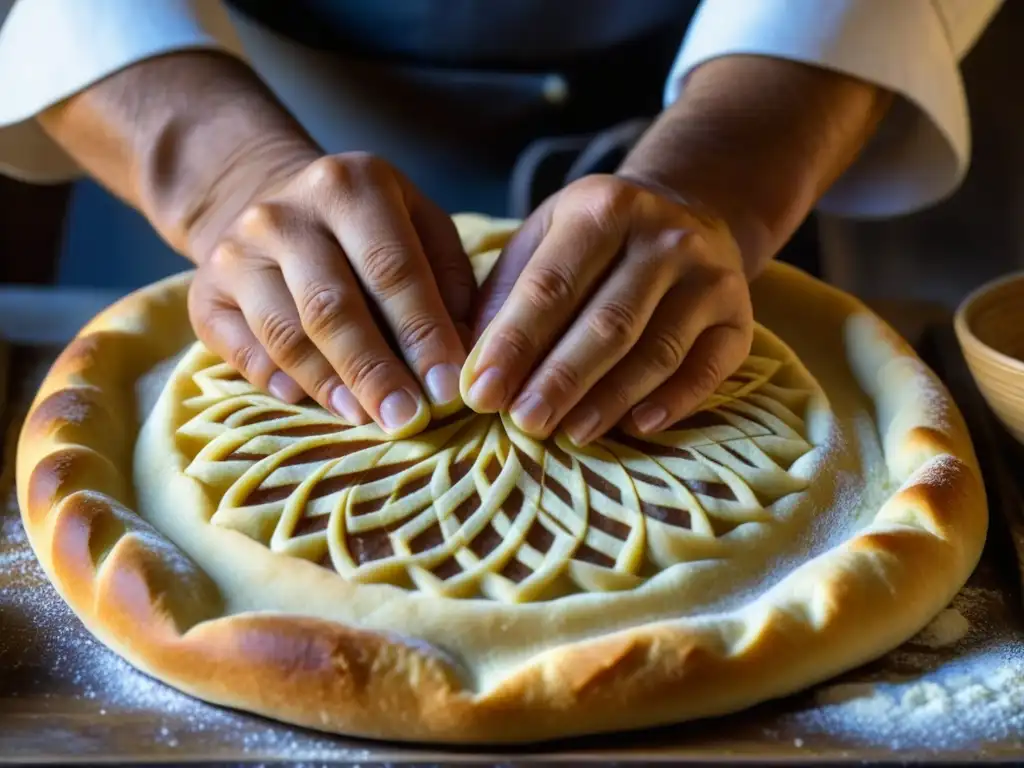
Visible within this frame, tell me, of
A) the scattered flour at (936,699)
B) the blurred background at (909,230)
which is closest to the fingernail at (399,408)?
the scattered flour at (936,699)

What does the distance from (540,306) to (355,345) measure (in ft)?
0.63

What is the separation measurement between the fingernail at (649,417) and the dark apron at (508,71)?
30.2 inches

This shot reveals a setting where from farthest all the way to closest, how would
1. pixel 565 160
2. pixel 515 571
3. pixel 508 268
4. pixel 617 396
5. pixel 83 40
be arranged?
pixel 565 160 < pixel 83 40 < pixel 508 268 < pixel 617 396 < pixel 515 571

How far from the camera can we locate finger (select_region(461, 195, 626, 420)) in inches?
→ 40.9

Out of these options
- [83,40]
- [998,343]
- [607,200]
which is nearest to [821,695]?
[607,200]

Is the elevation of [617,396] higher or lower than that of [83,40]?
lower

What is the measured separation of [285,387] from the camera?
1.15 meters

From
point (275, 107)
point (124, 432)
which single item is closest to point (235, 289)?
point (124, 432)

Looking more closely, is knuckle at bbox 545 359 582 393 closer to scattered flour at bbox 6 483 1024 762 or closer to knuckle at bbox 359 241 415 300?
knuckle at bbox 359 241 415 300

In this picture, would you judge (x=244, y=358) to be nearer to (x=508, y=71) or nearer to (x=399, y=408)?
(x=399, y=408)

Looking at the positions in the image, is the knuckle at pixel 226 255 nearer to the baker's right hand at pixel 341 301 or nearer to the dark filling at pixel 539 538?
the baker's right hand at pixel 341 301

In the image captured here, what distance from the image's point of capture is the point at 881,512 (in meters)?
1.09

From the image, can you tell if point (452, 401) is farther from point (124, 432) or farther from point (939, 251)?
point (939, 251)

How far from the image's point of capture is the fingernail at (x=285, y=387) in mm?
1150
